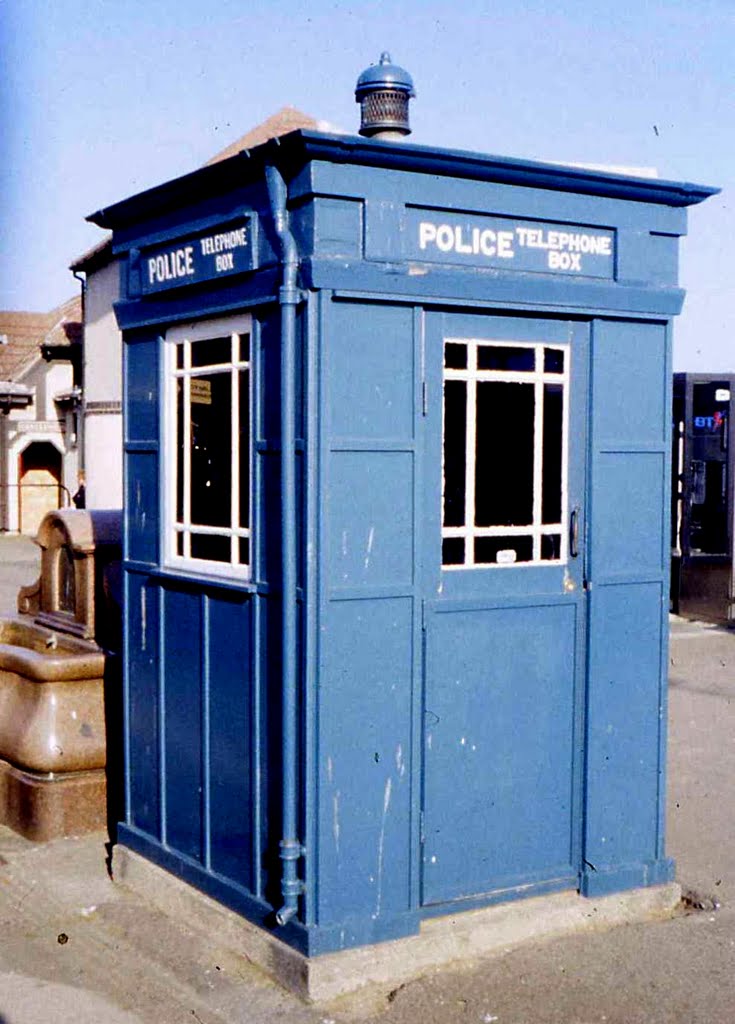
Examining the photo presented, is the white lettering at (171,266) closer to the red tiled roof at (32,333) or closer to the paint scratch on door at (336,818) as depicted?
the paint scratch on door at (336,818)

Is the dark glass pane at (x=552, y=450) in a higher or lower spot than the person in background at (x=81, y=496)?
higher

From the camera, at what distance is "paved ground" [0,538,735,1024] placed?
4.30 metres

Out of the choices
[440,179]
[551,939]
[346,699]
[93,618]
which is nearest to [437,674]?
[346,699]

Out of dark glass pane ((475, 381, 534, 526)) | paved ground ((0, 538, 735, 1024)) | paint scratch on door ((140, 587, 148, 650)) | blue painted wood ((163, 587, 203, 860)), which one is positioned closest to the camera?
paved ground ((0, 538, 735, 1024))

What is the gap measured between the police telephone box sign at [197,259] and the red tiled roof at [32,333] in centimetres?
2912

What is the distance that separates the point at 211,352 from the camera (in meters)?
5.03

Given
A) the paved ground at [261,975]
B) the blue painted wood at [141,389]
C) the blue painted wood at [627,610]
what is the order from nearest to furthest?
1. the paved ground at [261,975]
2. the blue painted wood at [627,610]
3. the blue painted wood at [141,389]

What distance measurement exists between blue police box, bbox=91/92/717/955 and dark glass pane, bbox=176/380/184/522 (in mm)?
20

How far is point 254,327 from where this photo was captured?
15.3ft

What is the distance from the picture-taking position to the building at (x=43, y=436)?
35.5 m

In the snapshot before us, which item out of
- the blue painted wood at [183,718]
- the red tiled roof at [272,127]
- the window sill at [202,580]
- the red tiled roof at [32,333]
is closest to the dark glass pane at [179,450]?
the window sill at [202,580]

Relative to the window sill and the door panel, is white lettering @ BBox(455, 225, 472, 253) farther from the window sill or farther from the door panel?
the window sill

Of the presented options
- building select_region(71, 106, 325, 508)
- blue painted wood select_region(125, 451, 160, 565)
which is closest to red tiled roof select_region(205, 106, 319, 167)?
building select_region(71, 106, 325, 508)

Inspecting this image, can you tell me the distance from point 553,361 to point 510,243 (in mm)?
468
